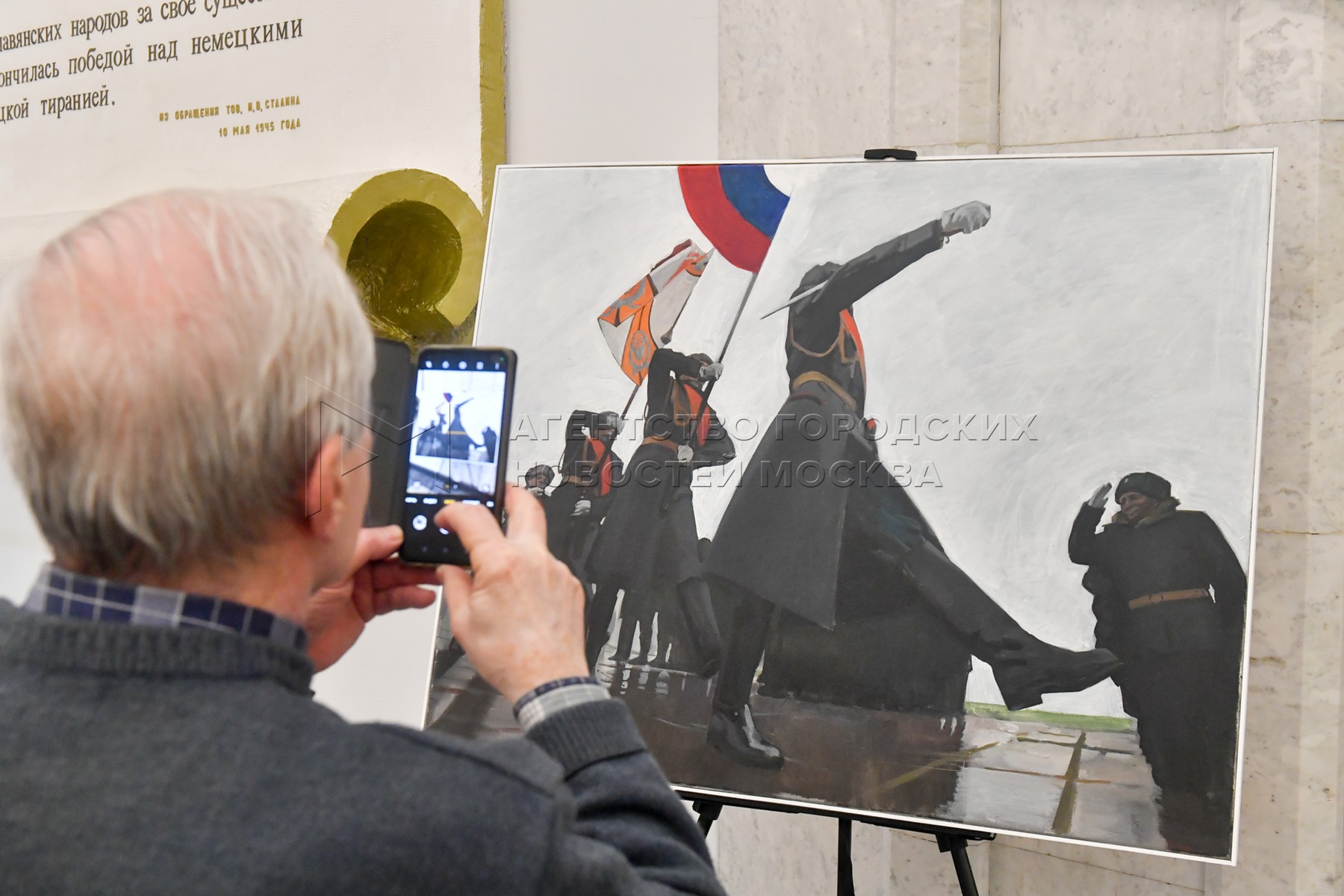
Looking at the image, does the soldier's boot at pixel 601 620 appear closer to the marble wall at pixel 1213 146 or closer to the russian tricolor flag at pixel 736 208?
the russian tricolor flag at pixel 736 208

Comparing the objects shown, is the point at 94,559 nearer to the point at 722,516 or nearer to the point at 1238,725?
the point at 722,516

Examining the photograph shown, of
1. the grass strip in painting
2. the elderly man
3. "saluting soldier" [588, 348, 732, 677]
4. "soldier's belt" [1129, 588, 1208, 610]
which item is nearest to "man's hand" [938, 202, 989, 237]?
"saluting soldier" [588, 348, 732, 677]

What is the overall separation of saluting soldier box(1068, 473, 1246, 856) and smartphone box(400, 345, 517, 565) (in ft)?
2.60

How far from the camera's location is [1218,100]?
5.61 ft

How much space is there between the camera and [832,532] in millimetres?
1482

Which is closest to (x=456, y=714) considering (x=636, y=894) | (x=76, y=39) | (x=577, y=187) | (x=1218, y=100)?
(x=577, y=187)

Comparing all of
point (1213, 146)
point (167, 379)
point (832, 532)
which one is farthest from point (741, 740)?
point (1213, 146)

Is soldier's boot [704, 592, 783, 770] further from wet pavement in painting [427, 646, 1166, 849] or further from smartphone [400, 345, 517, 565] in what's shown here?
smartphone [400, 345, 517, 565]

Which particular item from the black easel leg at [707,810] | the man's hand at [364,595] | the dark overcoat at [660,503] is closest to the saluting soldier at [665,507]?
the dark overcoat at [660,503]

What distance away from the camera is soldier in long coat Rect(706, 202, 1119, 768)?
1.43 meters

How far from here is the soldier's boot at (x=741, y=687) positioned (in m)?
1.48

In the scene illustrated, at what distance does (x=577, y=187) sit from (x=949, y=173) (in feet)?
1.87

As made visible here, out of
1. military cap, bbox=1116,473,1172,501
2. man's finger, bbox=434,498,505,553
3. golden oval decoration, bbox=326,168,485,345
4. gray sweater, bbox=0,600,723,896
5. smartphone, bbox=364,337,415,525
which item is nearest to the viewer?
gray sweater, bbox=0,600,723,896

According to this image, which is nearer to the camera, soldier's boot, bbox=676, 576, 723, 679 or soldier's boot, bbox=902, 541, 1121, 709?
soldier's boot, bbox=902, 541, 1121, 709
